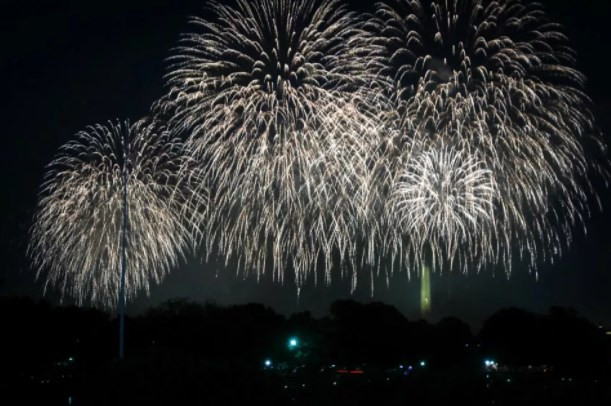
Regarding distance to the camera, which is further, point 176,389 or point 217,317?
point 217,317

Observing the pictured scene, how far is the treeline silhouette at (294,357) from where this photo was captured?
73.4ft

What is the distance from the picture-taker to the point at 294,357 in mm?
64812

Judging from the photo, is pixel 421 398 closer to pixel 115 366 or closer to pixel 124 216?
pixel 115 366

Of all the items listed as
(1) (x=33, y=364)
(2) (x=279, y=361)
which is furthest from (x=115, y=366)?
(2) (x=279, y=361)

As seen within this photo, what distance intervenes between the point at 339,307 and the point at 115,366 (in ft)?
178

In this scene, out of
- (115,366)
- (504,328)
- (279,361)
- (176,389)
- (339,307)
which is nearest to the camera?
(176,389)

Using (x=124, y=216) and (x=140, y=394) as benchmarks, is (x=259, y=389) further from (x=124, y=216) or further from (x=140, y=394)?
(x=124, y=216)

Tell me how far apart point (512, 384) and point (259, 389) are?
667 centimetres

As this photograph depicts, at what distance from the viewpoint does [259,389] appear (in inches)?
878

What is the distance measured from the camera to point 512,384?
900 inches

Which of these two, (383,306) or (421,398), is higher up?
(383,306)

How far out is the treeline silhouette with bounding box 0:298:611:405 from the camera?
2236cm

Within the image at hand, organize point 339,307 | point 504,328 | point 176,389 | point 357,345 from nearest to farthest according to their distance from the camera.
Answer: point 176,389, point 357,345, point 339,307, point 504,328

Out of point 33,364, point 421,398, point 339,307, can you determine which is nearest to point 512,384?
point 421,398
